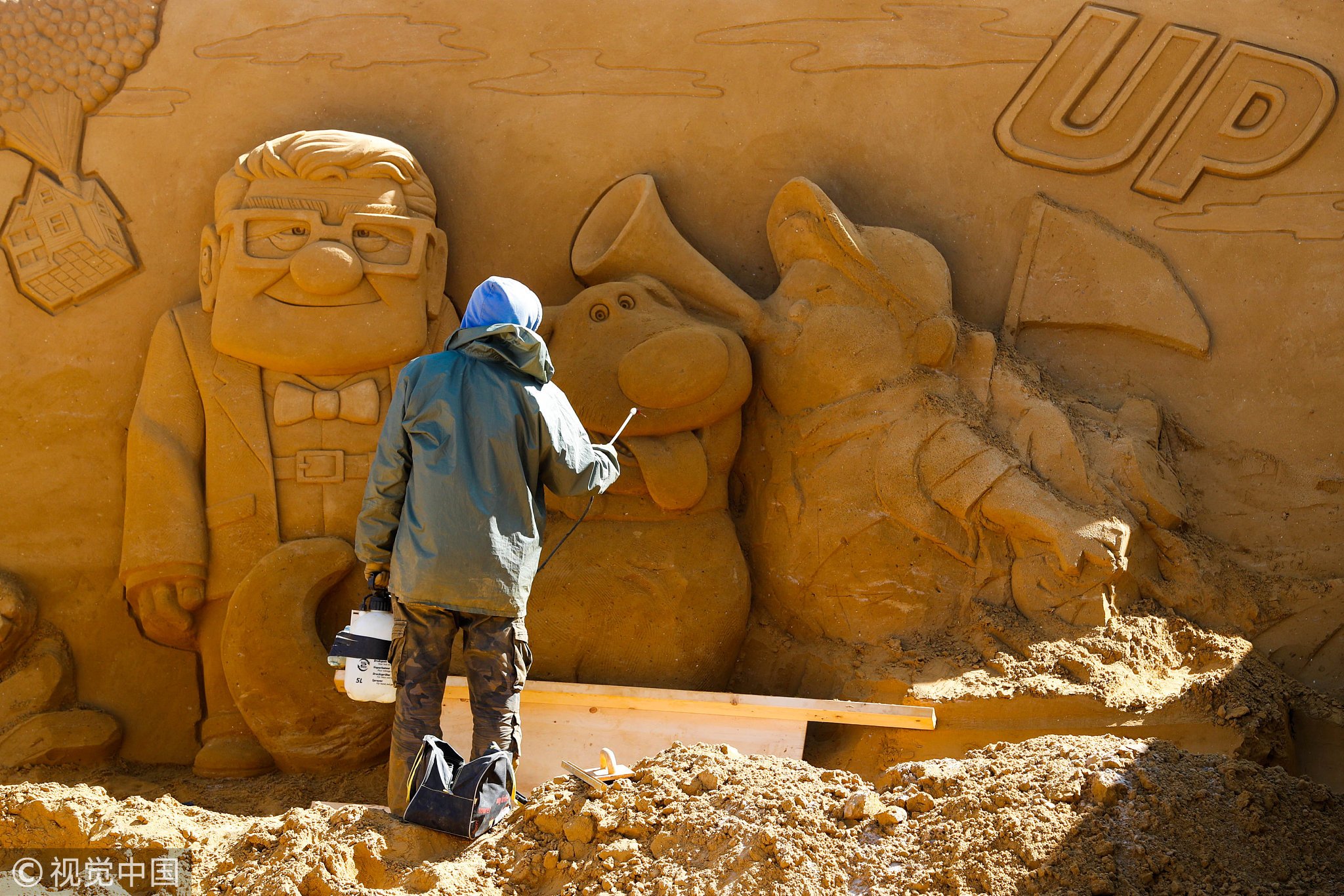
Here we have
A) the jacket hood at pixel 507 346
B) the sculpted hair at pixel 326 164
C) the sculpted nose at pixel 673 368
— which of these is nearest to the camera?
the jacket hood at pixel 507 346

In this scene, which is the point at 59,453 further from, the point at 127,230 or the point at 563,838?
the point at 563,838

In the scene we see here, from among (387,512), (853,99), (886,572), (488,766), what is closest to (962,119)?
(853,99)

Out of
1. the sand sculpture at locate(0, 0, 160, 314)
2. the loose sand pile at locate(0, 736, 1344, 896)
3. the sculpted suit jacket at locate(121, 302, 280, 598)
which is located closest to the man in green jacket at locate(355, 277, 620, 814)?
the loose sand pile at locate(0, 736, 1344, 896)

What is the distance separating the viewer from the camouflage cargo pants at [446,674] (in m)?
3.18

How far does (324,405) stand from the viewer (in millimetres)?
4328

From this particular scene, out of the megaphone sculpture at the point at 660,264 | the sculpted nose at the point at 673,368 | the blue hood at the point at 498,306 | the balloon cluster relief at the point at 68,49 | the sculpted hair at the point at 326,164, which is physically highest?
the balloon cluster relief at the point at 68,49

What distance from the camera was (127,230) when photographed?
477 centimetres

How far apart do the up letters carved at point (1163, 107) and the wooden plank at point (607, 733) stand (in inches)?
99.0

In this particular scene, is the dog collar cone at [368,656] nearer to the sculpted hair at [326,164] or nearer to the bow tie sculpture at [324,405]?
the bow tie sculpture at [324,405]

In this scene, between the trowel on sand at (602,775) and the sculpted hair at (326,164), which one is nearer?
the trowel on sand at (602,775)

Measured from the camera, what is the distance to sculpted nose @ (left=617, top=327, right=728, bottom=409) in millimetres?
4176

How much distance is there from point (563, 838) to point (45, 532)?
9.03 feet

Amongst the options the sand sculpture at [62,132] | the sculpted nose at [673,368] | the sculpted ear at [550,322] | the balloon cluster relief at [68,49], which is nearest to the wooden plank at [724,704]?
the sculpted nose at [673,368]

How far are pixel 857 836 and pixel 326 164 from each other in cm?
301
